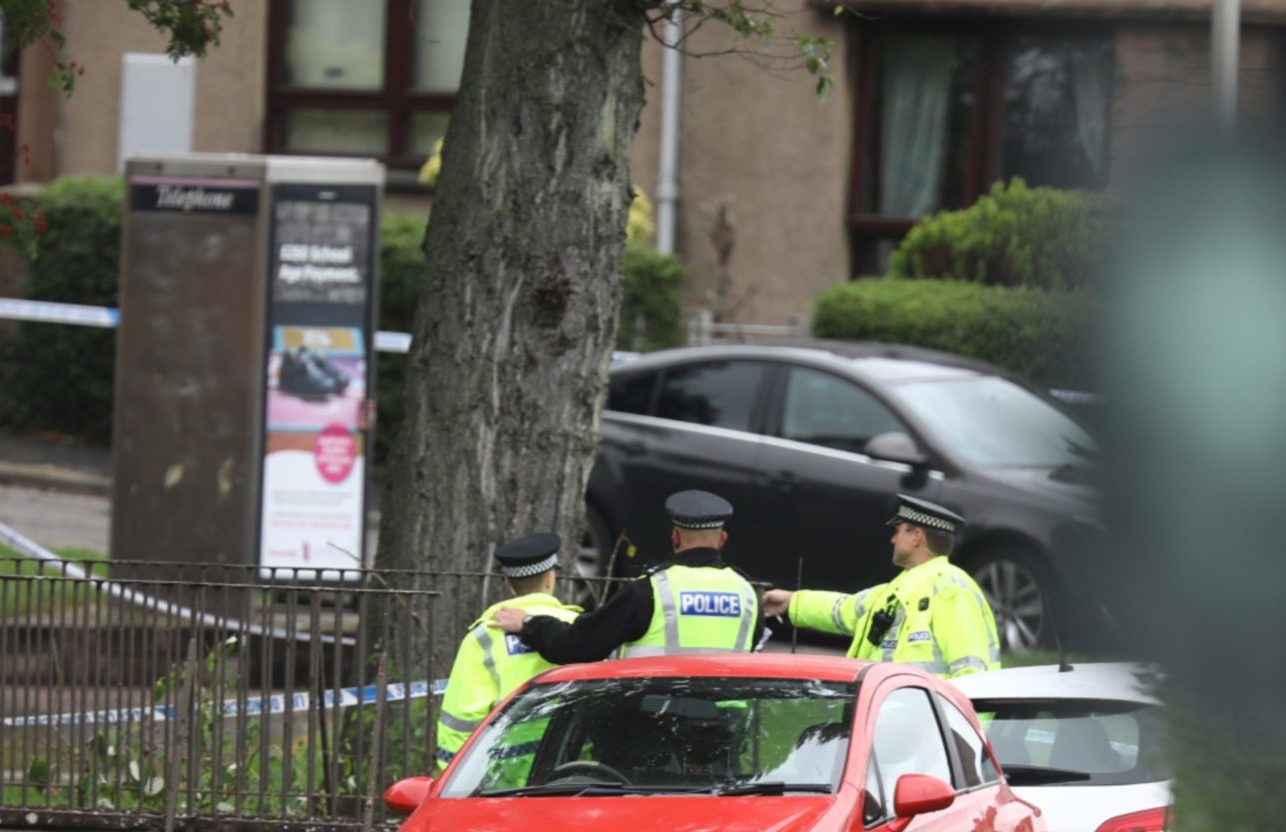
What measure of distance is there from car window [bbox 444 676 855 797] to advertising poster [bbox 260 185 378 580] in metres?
6.91

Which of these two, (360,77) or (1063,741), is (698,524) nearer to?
(1063,741)

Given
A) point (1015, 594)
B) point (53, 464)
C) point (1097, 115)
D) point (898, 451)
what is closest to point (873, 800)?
point (1097, 115)

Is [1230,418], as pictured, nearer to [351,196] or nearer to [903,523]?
[903,523]

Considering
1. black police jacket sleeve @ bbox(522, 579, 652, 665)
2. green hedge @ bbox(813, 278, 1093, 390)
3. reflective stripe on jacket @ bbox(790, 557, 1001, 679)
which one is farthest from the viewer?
green hedge @ bbox(813, 278, 1093, 390)

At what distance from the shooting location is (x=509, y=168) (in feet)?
32.5

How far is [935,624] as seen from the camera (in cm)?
816

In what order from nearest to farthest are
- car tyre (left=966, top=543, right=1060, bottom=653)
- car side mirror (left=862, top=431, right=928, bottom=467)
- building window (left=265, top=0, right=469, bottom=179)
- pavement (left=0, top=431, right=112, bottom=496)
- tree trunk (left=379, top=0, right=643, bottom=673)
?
tree trunk (left=379, top=0, right=643, bottom=673) < car tyre (left=966, top=543, right=1060, bottom=653) < car side mirror (left=862, top=431, right=928, bottom=467) < pavement (left=0, top=431, right=112, bottom=496) < building window (left=265, top=0, right=469, bottom=179)

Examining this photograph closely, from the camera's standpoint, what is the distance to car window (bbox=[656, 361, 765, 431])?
13164 mm

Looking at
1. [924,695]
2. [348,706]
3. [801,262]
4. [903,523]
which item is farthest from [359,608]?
→ [801,262]

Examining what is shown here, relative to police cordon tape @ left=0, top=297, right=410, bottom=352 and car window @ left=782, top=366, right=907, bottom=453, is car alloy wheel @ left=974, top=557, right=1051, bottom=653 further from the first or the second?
police cordon tape @ left=0, top=297, right=410, bottom=352

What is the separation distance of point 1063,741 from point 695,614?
133 cm

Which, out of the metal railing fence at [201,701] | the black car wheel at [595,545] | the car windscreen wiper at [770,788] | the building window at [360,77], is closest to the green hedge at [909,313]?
the black car wheel at [595,545]

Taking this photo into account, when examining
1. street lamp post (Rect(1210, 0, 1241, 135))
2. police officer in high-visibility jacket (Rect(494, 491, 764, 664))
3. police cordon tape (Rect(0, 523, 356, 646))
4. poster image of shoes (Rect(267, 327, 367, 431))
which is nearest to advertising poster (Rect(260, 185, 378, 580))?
poster image of shoes (Rect(267, 327, 367, 431))

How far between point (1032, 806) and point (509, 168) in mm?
4054
